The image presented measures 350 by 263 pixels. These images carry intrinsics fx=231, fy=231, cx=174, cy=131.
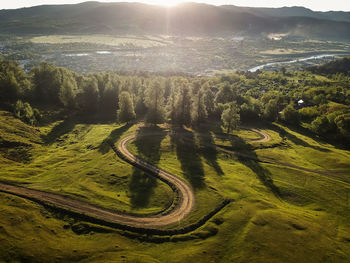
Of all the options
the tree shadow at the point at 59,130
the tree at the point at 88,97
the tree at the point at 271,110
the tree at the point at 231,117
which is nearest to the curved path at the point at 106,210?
the tree shadow at the point at 59,130

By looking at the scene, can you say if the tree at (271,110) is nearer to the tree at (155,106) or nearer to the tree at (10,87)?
the tree at (155,106)

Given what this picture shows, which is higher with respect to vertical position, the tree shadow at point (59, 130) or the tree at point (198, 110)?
the tree at point (198, 110)

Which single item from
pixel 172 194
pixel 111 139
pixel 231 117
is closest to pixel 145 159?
pixel 172 194

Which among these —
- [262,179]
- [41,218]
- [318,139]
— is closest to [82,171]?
[41,218]

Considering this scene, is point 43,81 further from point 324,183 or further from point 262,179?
point 324,183

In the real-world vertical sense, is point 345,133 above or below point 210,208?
above
